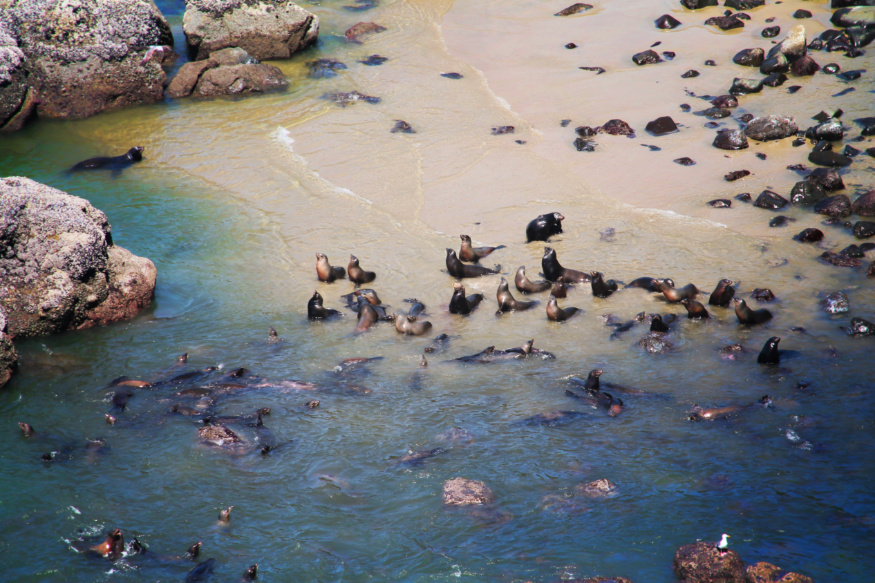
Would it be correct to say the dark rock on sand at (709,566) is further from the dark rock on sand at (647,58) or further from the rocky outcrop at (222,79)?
the rocky outcrop at (222,79)

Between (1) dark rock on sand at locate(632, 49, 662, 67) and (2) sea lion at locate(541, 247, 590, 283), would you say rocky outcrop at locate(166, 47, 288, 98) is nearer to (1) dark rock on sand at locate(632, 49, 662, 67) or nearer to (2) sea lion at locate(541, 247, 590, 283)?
(1) dark rock on sand at locate(632, 49, 662, 67)

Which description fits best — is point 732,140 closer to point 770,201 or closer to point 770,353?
point 770,201

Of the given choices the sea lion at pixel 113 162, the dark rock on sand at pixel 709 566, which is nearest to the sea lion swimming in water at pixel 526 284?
the dark rock on sand at pixel 709 566

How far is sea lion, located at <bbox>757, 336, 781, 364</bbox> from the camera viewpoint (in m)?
7.63

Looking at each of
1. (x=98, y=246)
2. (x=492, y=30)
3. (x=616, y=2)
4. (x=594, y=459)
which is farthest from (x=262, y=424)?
(x=616, y=2)

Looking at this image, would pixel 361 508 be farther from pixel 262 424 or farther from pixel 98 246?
pixel 98 246

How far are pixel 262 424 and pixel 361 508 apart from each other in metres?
1.80

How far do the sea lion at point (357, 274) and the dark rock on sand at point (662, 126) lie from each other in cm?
730

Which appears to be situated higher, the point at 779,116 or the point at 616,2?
the point at 616,2

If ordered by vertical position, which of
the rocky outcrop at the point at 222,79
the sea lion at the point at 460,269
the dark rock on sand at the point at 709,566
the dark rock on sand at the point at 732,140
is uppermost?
the rocky outcrop at the point at 222,79

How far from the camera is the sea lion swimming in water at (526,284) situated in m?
9.95

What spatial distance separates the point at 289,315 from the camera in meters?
9.77

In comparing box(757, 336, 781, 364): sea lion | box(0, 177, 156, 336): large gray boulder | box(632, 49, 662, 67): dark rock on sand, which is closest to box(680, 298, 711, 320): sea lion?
box(757, 336, 781, 364): sea lion

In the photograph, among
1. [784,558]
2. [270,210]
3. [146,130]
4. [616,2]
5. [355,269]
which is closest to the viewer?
[784,558]
